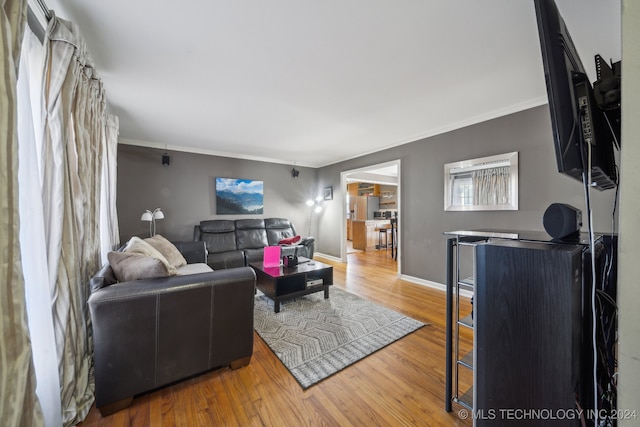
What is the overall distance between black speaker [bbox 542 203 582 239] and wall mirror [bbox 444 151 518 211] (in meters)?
2.19

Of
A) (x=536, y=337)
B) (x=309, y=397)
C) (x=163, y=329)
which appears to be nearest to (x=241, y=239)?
(x=163, y=329)

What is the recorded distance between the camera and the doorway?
5294 mm

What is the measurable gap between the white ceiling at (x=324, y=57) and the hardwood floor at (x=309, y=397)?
2326 mm

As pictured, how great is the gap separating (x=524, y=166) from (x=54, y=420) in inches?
164

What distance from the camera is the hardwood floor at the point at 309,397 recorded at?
4.38 ft

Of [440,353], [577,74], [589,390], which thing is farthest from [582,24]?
[440,353]

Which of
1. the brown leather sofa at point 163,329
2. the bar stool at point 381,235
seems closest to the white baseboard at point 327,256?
the bar stool at point 381,235

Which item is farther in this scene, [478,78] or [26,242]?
[478,78]

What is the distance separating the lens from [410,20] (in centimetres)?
152

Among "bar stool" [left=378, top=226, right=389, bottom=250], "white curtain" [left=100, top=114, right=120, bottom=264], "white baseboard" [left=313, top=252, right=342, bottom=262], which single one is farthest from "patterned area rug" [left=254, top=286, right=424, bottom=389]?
"bar stool" [left=378, top=226, right=389, bottom=250]

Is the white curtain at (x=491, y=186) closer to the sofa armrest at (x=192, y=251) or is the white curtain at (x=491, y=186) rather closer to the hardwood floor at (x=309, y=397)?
the hardwood floor at (x=309, y=397)

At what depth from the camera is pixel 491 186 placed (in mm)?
2961

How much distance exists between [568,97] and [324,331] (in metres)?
2.23

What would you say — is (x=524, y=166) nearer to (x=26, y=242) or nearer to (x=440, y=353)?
(x=440, y=353)
